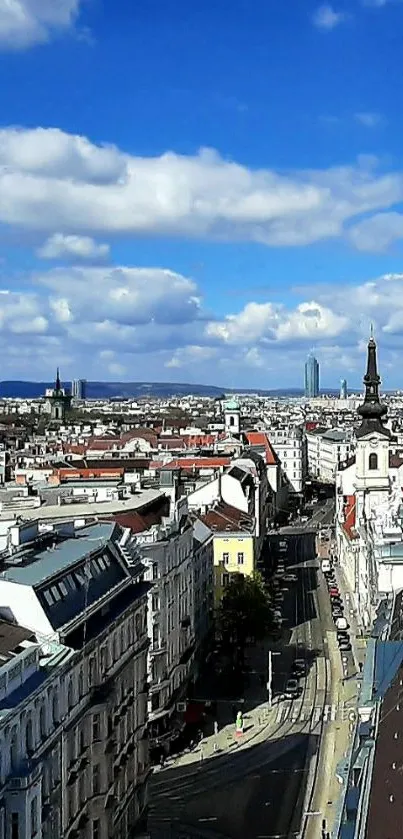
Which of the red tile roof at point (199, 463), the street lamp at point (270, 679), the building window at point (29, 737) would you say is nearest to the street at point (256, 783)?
the street lamp at point (270, 679)

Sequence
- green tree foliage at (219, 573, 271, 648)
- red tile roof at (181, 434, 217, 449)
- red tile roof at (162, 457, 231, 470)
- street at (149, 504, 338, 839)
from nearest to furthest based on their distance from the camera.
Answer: street at (149, 504, 338, 839) < green tree foliage at (219, 573, 271, 648) < red tile roof at (162, 457, 231, 470) < red tile roof at (181, 434, 217, 449)

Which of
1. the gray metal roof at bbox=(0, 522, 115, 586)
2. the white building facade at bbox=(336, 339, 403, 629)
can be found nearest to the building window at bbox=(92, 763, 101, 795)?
the gray metal roof at bbox=(0, 522, 115, 586)

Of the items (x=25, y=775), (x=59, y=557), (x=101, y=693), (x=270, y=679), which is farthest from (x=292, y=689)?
(x=25, y=775)

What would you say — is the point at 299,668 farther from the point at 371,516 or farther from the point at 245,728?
the point at 371,516

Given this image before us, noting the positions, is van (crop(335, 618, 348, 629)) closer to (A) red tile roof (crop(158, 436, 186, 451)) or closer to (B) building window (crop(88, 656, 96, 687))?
(B) building window (crop(88, 656, 96, 687))

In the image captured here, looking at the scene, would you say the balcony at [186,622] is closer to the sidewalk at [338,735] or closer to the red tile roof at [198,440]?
the sidewalk at [338,735]

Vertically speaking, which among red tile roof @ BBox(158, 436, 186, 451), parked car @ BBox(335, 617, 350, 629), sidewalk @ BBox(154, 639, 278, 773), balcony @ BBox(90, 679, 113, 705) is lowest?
sidewalk @ BBox(154, 639, 278, 773)

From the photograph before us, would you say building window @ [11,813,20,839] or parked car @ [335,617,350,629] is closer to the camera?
building window @ [11,813,20,839]

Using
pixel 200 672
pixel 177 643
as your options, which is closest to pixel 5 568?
pixel 177 643
